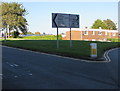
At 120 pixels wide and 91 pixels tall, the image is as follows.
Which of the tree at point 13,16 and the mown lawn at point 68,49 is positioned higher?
the tree at point 13,16

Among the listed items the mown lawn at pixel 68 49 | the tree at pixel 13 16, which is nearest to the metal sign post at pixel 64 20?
the mown lawn at pixel 68 49

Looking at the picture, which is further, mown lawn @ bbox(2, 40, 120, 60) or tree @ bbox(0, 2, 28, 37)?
tree @ bbox(0, 2, 28, 37)

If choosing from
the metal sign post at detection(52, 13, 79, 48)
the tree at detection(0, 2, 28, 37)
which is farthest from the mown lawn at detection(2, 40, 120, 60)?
the tree at detection(0, 2, 28, 37)

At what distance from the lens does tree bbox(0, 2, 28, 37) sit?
2437 inches

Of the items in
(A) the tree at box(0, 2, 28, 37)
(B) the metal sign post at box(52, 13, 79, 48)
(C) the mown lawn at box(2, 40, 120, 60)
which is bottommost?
(C) the mown lawn at box(2, 40, 120, 60)

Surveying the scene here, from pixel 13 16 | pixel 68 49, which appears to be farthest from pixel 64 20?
pixel 13 16

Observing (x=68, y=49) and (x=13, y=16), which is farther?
(x=13, y=16)

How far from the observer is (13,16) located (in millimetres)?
63094

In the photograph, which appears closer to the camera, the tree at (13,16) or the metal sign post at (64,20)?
the metal sign post at (64,20)

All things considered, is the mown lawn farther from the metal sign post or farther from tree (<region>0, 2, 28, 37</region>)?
tree (<region>0, 2, 28, 37</region>)

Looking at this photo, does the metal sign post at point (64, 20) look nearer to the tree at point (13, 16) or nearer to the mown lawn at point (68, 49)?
the mown lawn at point (68, 49)

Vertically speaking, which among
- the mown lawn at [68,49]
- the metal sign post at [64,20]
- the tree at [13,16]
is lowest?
the mown lawn at [68,49]

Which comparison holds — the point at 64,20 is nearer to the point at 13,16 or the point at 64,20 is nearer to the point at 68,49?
the point at 68,49

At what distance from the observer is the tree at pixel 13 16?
6191 cm
